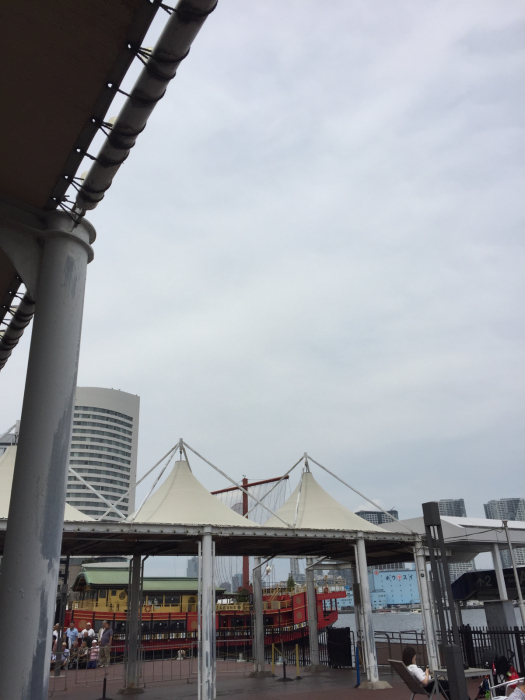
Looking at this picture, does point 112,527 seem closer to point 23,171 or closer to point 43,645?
point 43,645

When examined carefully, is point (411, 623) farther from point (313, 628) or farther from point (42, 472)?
point (42, 472)

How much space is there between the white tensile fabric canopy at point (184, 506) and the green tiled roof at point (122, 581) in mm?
16938

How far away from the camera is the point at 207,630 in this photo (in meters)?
14.8

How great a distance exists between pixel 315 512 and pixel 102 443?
148 metres

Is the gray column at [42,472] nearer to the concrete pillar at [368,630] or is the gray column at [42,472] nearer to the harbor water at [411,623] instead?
the concrete pillar at [368,630]

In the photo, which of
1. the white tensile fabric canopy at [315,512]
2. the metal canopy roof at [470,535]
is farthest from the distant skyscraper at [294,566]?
the white tensile fabric canopy at [315,512]

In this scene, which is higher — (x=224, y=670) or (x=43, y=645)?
(x=43, y=645)

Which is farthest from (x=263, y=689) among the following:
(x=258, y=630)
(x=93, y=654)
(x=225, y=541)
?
(x=93, y=654)

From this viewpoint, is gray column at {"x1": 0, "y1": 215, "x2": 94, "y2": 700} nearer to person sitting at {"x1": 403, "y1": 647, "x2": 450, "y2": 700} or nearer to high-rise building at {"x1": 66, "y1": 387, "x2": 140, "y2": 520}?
person sitting at {"x1": 403, "y1": 647, "x2": 450, "y2": 700}

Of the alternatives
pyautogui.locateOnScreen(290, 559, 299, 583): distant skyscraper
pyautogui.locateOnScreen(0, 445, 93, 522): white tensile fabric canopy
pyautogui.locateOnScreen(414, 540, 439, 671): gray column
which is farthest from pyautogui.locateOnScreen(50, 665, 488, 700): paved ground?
pyautogui.locateOnScreen(290, 559, 299, 583): distant skyscraper

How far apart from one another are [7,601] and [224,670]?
2235 centimetres

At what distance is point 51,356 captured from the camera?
22.3ft

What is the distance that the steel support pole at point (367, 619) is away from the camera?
57.4ft

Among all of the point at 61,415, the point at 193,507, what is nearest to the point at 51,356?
the point at 61,415
